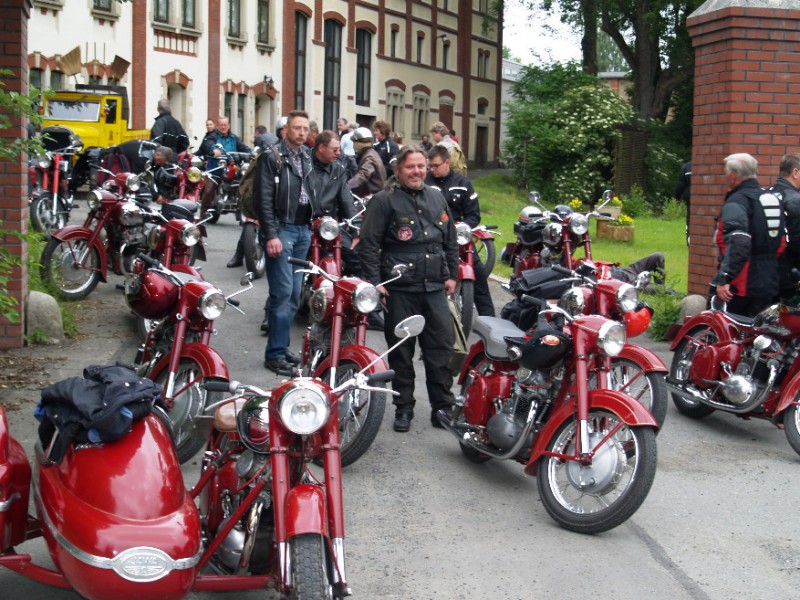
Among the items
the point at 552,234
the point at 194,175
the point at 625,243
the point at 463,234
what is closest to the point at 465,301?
the point at 463,234

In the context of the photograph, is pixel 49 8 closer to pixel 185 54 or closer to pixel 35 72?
pixel 35 72

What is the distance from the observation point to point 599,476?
18.6 ft

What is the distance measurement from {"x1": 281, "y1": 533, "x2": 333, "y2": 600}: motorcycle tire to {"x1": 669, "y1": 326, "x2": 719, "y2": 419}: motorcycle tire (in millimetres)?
4693

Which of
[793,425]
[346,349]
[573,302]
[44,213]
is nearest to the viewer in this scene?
[573,302]

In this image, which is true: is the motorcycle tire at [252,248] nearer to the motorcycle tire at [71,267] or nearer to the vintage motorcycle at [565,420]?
the motorcycle tire at [71,267]

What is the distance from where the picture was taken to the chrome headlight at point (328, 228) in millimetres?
9539

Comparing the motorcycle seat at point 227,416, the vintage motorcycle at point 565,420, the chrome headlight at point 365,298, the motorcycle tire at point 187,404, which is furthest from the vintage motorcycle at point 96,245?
the motorcycle seat at point 227,416

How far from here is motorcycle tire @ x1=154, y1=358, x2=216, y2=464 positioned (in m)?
6.41

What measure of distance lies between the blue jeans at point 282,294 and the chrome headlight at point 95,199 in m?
2.62

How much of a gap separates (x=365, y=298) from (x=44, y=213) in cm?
940

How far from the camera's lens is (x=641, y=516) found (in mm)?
6141

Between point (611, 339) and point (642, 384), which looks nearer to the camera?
point (611, 339)

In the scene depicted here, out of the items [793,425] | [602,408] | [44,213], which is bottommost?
[793,425]

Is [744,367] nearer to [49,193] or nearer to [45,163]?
[45,163]
